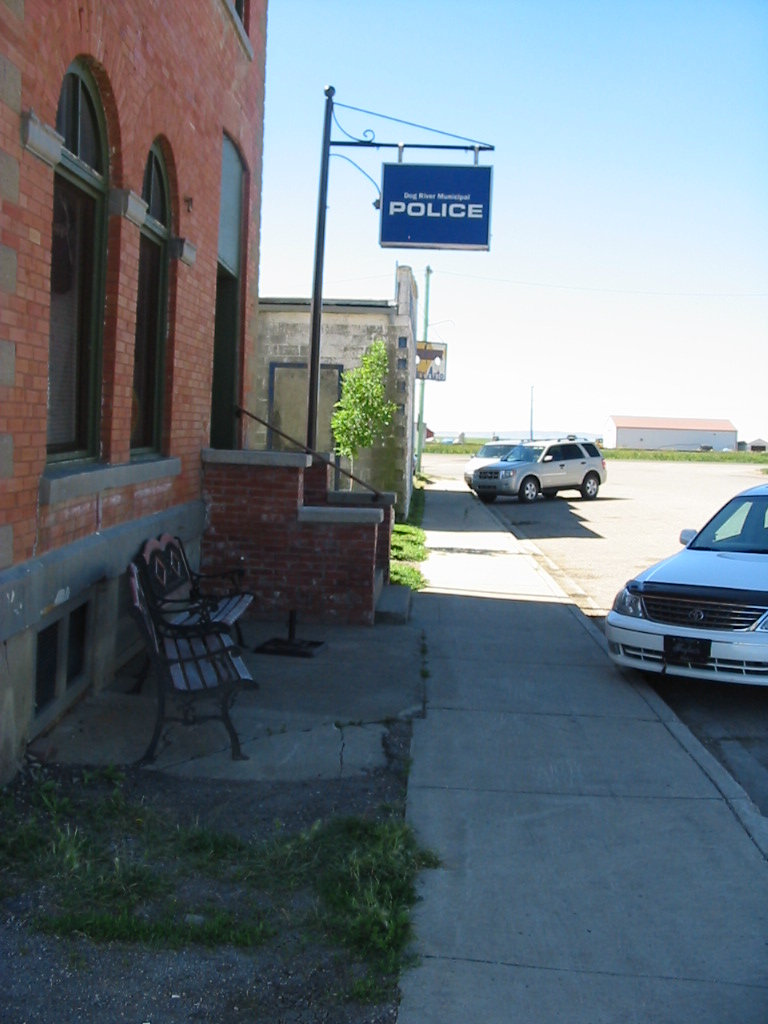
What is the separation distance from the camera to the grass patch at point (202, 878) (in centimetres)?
393

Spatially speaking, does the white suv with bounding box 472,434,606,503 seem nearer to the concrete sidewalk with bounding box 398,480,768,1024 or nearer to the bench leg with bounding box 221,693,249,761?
the concrete sidewalk with bounding box 398,480,768,1024

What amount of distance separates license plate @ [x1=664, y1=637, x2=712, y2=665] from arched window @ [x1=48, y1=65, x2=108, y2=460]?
443cm

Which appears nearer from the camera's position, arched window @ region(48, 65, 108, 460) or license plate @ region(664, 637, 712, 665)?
arched window @ region(48, 65, 108, 460)

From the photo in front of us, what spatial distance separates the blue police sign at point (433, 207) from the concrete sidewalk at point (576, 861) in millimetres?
7020

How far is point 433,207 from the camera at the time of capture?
45.6 ft

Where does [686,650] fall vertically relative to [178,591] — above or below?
below

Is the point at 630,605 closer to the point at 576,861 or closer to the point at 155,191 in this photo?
the point at 576,861

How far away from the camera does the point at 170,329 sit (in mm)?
8531

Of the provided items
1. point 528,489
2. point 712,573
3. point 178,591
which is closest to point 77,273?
point 178,591

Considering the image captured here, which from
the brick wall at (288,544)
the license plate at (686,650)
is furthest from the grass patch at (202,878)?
the brick wall at (288,544)

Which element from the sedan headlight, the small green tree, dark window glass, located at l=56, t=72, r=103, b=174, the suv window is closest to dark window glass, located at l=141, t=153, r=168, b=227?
dark window glass, located at l=56, t=72, r=103, b=174

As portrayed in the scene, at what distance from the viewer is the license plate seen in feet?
25.8

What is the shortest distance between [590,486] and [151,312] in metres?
26.4

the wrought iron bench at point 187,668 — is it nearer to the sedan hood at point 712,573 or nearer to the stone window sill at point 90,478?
the stone window sill at point 90,478
